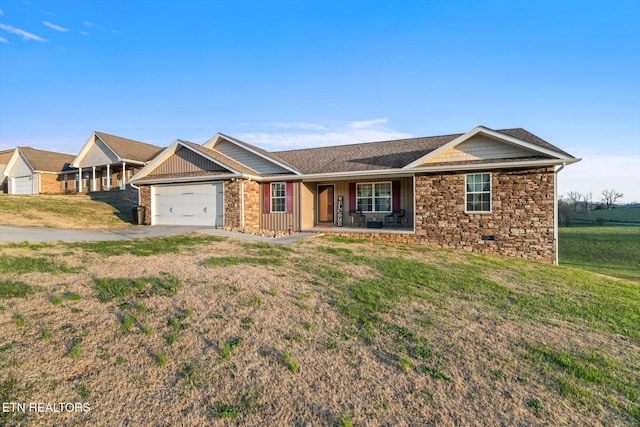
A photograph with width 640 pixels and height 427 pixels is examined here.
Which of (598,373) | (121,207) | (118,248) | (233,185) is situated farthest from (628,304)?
(121,207)

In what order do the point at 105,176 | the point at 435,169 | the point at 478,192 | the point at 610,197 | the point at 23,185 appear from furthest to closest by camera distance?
the point at 610,197, the point at 23,185, the point at 105,176, the point at 435,169, the point at 478,192

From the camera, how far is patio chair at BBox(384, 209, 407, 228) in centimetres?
1489

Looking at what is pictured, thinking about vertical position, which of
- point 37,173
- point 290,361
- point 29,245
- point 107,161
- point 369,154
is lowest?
point 290,361

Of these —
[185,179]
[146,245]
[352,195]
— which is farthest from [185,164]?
[352,195]

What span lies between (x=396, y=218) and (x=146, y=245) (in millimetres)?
9911

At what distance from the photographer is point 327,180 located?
15.7 meters

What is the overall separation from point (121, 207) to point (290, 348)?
69.1 feet

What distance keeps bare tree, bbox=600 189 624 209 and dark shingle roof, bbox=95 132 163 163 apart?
6142 cm

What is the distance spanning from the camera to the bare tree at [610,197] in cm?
5094

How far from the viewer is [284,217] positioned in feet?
50.7

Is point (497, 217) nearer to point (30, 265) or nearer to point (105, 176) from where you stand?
point (30, 265)

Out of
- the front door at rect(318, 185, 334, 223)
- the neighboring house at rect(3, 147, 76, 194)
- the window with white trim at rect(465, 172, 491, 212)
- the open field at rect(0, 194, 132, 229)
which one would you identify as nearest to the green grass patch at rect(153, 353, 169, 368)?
the window with white trim at rect(465, 172, 491, 212)

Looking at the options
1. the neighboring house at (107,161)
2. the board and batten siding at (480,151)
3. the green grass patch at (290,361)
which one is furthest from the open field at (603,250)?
the neighboring house at (107,161)

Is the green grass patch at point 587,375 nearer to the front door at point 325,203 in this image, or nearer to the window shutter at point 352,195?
the window shutter at point 352,195
